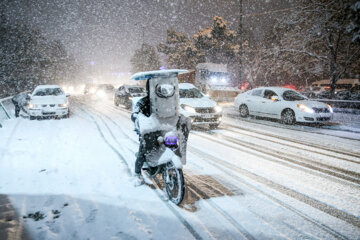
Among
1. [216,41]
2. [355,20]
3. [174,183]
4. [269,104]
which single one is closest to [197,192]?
[174,183]

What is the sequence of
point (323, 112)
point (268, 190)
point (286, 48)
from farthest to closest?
point (286, 48) < point (323, 112) < point (268, 190)

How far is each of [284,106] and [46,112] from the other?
11.3m

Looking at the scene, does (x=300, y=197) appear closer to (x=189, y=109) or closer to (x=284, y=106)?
(x=189, y=109)

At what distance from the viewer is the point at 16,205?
3.43m

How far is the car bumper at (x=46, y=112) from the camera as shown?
11.0 meters

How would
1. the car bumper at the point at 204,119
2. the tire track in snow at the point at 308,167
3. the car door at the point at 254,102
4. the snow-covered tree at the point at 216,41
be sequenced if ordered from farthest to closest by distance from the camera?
the snow-covered tree at the point at 216,41
the car door at the point at 254,102
the car bumper at the point at 204,119
the tire track in snow at the point at 308,167

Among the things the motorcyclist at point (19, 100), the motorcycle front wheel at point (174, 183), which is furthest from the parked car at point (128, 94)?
the motorcycle front wheel at point (174, 183)

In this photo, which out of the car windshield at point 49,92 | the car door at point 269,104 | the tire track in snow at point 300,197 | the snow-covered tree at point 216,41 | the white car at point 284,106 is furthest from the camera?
the snow-covered tree at point 216,41

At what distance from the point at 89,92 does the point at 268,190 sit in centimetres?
4078

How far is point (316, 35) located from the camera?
59.7 ft

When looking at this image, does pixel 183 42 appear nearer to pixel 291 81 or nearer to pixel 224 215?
pixel 291 81

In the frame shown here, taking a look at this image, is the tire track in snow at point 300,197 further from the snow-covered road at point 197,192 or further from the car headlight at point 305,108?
the car headlight at point 305,108

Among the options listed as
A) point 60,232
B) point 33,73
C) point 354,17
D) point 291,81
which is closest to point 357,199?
point 60,232

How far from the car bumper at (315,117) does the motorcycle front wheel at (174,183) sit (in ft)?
28.0
